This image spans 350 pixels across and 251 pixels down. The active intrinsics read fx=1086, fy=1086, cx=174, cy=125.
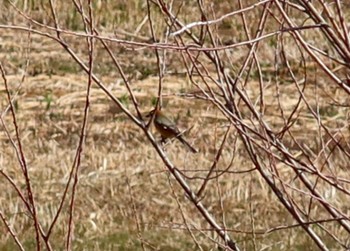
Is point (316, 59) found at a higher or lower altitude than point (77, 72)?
higher

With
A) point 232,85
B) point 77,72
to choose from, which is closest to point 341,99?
point 77,72

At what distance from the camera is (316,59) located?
1979 mm

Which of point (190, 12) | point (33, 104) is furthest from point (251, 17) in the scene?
point (33, 104)

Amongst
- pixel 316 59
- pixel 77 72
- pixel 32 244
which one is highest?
pixel 316 59

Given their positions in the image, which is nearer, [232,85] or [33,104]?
[232,85]

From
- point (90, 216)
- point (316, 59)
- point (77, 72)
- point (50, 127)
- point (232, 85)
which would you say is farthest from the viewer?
point (77, 72)

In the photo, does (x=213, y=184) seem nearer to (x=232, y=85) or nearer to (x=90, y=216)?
(x=90, y=216)

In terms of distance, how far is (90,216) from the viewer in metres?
6.73

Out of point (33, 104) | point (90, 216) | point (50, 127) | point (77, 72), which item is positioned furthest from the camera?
point (77, 72)

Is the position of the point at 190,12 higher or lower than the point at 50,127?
higher

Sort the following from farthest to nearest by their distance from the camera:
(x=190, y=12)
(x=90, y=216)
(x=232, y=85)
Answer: (x=190, y=12) < (x=90, y=216) < (x=232, y=85)

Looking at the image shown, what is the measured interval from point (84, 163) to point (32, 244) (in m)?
1.38

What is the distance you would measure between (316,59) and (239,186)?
16.9ft

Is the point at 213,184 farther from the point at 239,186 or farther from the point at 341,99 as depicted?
the point at 341,99
